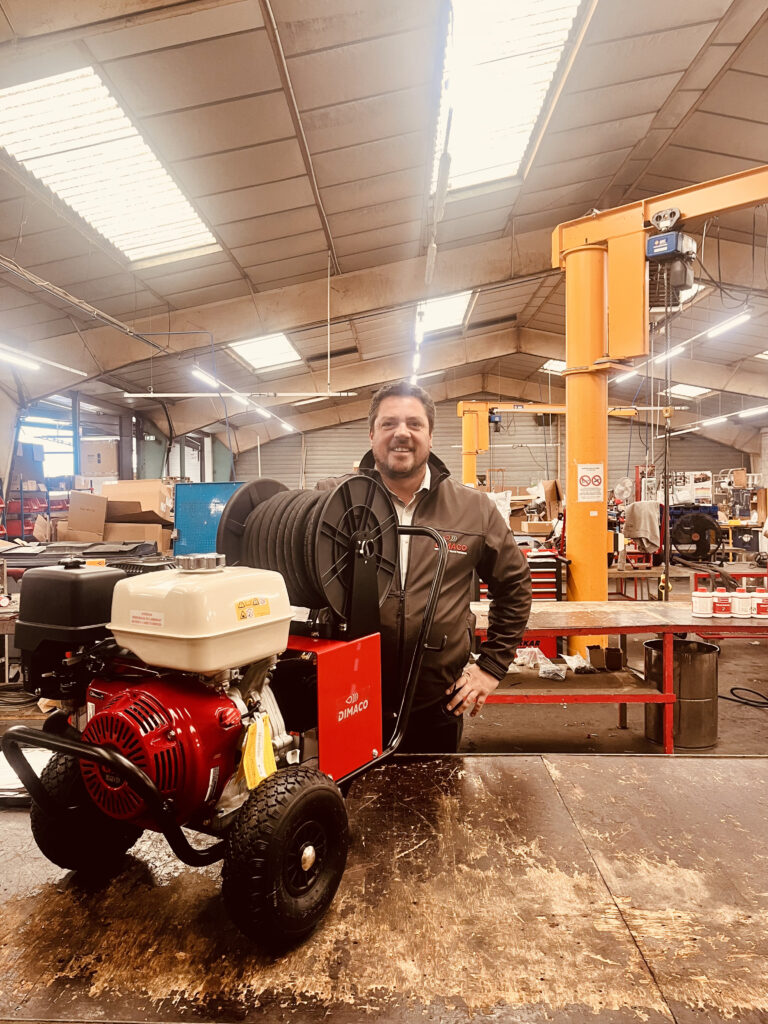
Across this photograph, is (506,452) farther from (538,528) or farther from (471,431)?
(538,528)

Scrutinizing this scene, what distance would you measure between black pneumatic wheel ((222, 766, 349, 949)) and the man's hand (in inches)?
29.1

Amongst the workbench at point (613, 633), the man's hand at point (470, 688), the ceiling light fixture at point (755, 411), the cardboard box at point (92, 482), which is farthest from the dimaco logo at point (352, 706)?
the ceiling light fixture at point (755, 411)

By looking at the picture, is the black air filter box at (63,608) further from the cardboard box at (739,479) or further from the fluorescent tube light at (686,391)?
the fluorescent tube light at (686,391)

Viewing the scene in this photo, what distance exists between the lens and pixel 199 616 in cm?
84

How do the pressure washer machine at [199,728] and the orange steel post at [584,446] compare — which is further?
the orange steel post at [584,446]

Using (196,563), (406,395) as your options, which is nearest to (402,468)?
(406,395)

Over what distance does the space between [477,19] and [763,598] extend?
388 cm

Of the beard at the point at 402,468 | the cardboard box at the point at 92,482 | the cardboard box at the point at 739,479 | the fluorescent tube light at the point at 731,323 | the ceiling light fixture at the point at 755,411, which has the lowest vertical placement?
the beard at the point at 402,468

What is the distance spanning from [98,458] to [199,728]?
1054 cm

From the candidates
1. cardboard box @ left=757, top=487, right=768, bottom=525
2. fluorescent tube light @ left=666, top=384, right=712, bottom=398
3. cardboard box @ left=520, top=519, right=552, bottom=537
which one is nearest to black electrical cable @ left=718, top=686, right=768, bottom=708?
cardboard box @ left=520, top=519, right=552, bottom=537

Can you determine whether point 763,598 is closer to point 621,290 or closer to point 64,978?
point 621,290

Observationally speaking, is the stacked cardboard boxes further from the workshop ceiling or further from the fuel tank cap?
the fuel tank cap

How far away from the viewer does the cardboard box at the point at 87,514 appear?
6.71m

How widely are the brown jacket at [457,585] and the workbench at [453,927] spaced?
431 millimetres
